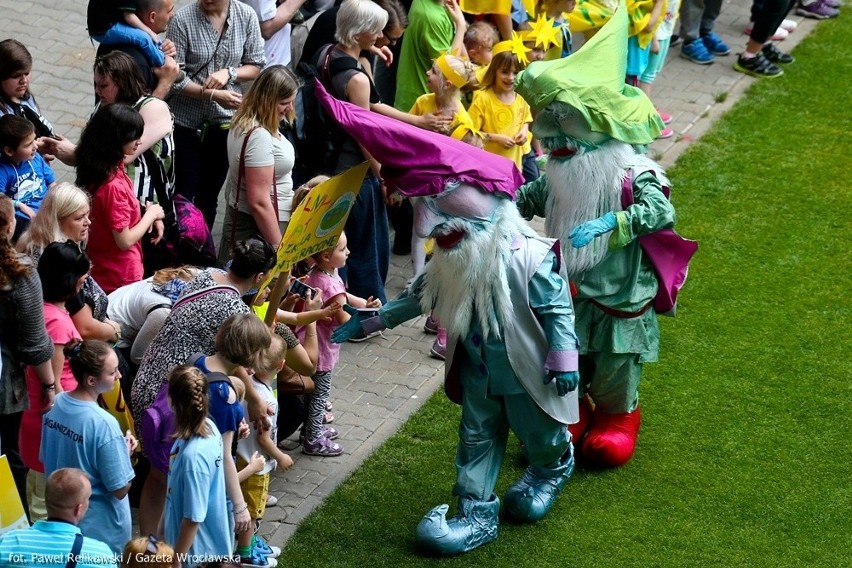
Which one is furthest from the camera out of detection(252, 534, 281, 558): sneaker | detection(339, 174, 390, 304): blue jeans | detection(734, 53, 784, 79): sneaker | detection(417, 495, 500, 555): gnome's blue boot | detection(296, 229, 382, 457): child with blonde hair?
detection(734, 53, 784, 79): sneaker

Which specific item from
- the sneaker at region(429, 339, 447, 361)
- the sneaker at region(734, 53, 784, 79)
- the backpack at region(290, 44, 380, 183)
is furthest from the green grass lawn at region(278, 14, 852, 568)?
the sneaker at region(734, 53, 784, 79)

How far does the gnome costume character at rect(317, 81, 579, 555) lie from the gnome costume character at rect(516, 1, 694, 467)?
1.19ft

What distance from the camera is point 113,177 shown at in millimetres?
6539

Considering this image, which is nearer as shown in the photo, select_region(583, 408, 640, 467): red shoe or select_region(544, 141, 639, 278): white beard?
select_region(544, 141, 639, 278): white beard

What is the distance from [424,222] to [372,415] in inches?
74.4

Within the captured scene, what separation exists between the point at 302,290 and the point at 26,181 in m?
1.49

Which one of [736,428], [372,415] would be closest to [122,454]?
[372,415]

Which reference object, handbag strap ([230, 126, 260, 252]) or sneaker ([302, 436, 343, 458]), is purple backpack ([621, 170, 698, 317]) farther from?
handbag strap ([230, 126, 260, 252])

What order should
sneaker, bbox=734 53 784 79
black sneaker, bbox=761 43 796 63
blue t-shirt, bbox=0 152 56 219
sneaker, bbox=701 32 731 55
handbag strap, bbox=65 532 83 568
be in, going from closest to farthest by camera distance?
handbag strap, bbox=65 532 83 568 → blue t-shirt, bbox=0 152 56 219 → sneaker, bbox=734 53 784 79 → black sneaker, bbox=761 43 796 63 → sneaker, bbox=701 32 731 55

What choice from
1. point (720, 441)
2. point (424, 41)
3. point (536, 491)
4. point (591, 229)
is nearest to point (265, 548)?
point (536, 491)

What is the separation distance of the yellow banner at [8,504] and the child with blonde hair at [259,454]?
957 millimetres

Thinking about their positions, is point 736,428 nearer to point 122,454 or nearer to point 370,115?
point 370,115

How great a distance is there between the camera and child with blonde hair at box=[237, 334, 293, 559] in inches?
223

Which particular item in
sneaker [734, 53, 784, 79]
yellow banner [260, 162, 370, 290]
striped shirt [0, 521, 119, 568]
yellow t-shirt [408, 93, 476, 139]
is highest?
yellow banner [260, 162, 370, 290]
